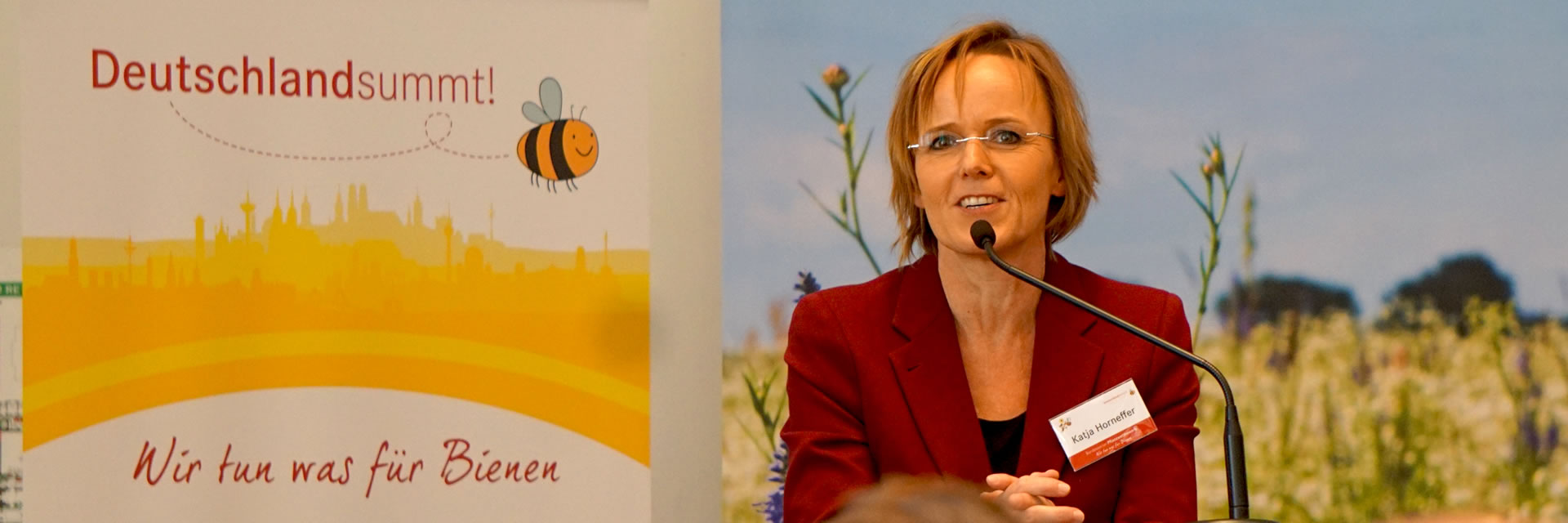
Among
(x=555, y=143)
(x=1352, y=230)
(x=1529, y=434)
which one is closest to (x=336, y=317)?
(x=555, y=143)

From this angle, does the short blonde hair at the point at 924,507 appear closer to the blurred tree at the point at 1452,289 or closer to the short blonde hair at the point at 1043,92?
the short blonde hair at the point at 1043,92

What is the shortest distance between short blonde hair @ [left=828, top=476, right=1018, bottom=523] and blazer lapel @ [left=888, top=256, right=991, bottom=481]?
1043 millimetres

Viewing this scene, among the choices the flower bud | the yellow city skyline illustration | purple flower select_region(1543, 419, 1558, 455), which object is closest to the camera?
the yellow city skyline illustration

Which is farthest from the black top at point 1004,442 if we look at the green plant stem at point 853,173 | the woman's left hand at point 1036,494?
the green plant stem at point 853,173

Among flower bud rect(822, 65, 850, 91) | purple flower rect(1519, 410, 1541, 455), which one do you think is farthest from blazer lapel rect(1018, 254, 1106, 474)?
purple flower rect(1519, 410, 1541, 455)

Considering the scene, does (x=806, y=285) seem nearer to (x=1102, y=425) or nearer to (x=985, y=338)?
(x=985, y=338)

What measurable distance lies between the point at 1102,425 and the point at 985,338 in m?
0.22

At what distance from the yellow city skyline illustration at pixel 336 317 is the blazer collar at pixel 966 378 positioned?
77 centimetres

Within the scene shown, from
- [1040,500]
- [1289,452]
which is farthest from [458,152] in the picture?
[1289,452]

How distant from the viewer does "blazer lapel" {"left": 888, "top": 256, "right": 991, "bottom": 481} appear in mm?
1744

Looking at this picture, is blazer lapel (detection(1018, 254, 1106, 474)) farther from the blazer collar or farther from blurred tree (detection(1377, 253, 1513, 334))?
blurred tree (detection(1377, 253, 1513, 334))

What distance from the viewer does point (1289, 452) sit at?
2.64 meters

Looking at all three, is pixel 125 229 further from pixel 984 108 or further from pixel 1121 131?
pixel 1121 131

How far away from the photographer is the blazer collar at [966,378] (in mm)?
1740
